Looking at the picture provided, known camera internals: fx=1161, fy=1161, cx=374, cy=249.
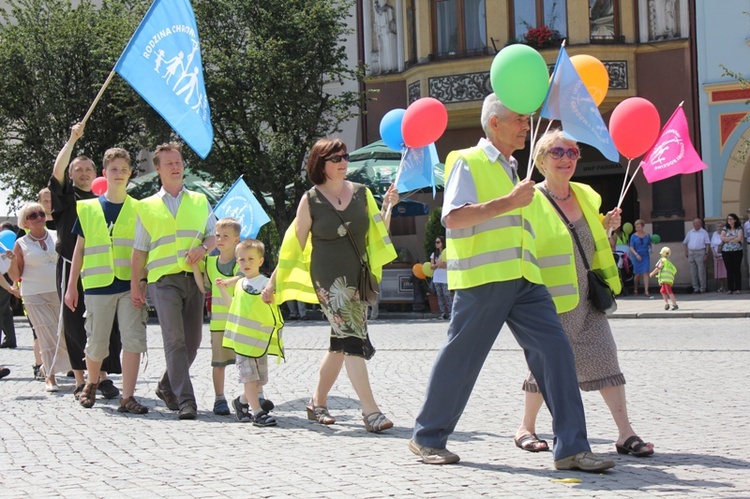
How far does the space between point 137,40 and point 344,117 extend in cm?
1602

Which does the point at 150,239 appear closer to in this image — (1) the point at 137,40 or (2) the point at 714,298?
(1) the point at 137,40

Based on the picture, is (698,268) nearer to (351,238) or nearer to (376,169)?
(376,169)

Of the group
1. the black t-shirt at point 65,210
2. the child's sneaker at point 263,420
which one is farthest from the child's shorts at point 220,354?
the black t-shirt at point 65,210

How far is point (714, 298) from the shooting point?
75.0ft

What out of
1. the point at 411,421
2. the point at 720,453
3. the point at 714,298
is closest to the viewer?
the point at 720,453

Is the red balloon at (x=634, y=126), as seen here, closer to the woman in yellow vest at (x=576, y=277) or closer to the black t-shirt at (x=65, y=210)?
the woman in yellow vest at (x=576, y=277)

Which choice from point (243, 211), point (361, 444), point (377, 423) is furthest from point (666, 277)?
point (361, 444)

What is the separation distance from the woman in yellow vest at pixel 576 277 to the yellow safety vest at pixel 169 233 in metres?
3.13

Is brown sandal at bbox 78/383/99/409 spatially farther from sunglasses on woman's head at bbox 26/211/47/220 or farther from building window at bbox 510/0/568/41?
building window at bbox 510/0/568/41

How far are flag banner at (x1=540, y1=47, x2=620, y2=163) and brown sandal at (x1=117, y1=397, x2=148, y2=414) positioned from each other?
4.08 meters

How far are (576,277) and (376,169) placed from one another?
53.5 feet

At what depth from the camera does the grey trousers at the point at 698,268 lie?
80.5ft

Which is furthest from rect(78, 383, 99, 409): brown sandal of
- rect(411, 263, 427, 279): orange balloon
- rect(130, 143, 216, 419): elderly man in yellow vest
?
rect(411, 263, 427, 279): orange balloon

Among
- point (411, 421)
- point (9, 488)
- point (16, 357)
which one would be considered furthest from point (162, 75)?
point (16, 357)
